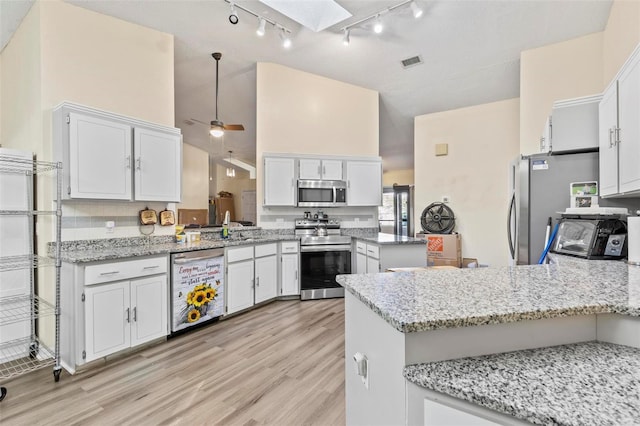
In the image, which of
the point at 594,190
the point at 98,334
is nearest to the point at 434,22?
the point at 594,190

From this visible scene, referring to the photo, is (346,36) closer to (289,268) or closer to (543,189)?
(543,189)

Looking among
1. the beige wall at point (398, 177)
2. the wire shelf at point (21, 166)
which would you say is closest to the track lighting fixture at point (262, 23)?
the wire shelf at point (21, 166)

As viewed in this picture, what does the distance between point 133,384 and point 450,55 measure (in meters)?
4.99

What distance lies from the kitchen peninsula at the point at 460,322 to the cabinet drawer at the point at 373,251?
8.01ft

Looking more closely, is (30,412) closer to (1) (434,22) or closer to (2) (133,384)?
(2) (133,384)

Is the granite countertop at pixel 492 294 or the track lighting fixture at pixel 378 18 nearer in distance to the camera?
the granite countertop at pixel 492 294

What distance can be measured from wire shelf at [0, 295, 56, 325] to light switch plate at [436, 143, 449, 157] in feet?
19.3

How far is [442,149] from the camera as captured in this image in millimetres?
5691

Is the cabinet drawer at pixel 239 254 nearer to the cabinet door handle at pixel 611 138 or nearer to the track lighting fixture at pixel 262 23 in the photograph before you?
the track lighting fixture at pixel 262 23

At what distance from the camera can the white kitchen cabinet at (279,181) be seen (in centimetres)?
433

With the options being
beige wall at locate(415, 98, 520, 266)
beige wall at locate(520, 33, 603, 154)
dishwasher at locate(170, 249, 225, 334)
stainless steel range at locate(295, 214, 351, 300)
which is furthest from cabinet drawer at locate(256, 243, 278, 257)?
beige wall at locate(520, 33, 603, 154)

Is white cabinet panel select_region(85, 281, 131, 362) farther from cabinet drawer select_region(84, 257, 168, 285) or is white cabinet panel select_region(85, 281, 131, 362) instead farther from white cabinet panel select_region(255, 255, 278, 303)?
white cabinet panel select_region(255, 255, 278, 303)

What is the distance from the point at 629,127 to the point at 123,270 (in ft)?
11.9

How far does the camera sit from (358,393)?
1.16 meters
